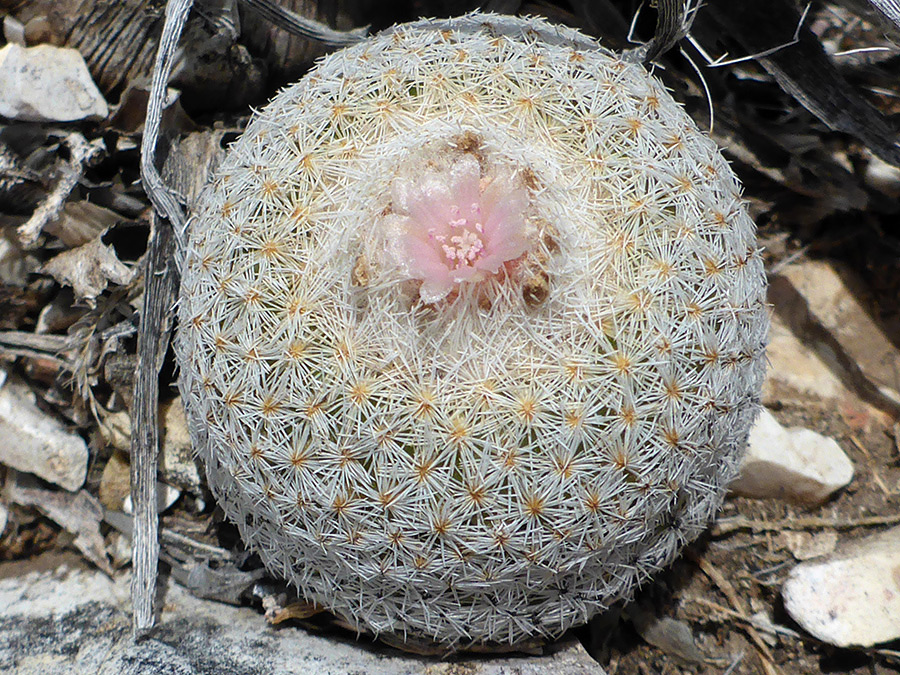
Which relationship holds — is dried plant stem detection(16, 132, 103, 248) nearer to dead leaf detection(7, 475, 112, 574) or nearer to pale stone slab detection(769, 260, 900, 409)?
dead leaf detection(7, 475, 112, 574)

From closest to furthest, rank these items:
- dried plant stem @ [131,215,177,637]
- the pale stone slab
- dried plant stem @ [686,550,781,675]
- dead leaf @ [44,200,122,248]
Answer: dried plant stem @ [131,215,177,637], dried plant stem @ [686,550,781,675], dead leaf @ [44,200,122,248], the pale stone slab

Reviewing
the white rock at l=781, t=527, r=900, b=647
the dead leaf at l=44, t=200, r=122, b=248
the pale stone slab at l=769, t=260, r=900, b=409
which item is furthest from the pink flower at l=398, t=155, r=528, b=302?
the pale stone slab at l=769, t=260, r=900, b=409

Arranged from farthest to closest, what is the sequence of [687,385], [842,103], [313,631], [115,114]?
1. [115,114]
2. [842,103]
3. [313,631]
4. [687,385]

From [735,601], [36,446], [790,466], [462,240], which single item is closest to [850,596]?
[735,601]

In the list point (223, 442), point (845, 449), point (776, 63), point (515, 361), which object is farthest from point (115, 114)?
point (845, 449)

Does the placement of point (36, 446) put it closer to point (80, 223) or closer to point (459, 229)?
point (80, 223)

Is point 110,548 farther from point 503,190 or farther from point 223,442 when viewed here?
point 503,190
